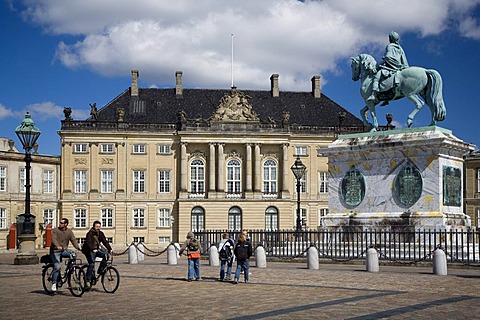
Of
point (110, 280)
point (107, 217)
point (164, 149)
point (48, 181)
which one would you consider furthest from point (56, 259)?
point (164, 149)

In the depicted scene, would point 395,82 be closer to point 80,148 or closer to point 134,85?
point 80,148

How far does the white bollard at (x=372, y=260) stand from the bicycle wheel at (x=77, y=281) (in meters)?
8.76

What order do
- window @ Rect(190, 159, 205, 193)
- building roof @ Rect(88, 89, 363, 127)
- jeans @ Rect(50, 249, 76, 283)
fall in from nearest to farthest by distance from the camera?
1. jeans @ Rect(50, 249, 76, 283)
2. window @ Rect(190, 159, 205, 193)
3. building roof @ Rect(88, 89, 363, 127)

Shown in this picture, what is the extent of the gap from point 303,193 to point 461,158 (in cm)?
4524

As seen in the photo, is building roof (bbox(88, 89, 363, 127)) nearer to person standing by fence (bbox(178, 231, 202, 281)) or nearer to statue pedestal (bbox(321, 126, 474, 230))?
statue pedestal (bbox(321, 126, 474, 230))

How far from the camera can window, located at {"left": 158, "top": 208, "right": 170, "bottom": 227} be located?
6669cm

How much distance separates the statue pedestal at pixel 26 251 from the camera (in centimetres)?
2894

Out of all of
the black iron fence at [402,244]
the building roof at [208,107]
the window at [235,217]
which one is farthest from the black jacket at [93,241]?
the building roof at [208,107]

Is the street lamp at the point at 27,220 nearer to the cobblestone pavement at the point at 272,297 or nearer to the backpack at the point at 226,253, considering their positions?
the cobblestone pavement at the point at 272,297

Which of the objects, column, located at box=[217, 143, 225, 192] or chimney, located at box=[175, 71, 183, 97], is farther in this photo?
chimney, located at box=[175, 71, 183, 97]

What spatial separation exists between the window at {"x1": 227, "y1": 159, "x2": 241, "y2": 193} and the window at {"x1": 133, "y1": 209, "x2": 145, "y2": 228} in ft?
27.5

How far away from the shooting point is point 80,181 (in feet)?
215

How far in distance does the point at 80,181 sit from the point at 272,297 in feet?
173

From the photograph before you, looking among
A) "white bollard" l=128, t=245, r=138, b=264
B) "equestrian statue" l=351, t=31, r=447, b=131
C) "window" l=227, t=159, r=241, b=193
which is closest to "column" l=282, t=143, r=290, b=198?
"window" l=227, t=159, r=241, b=193
